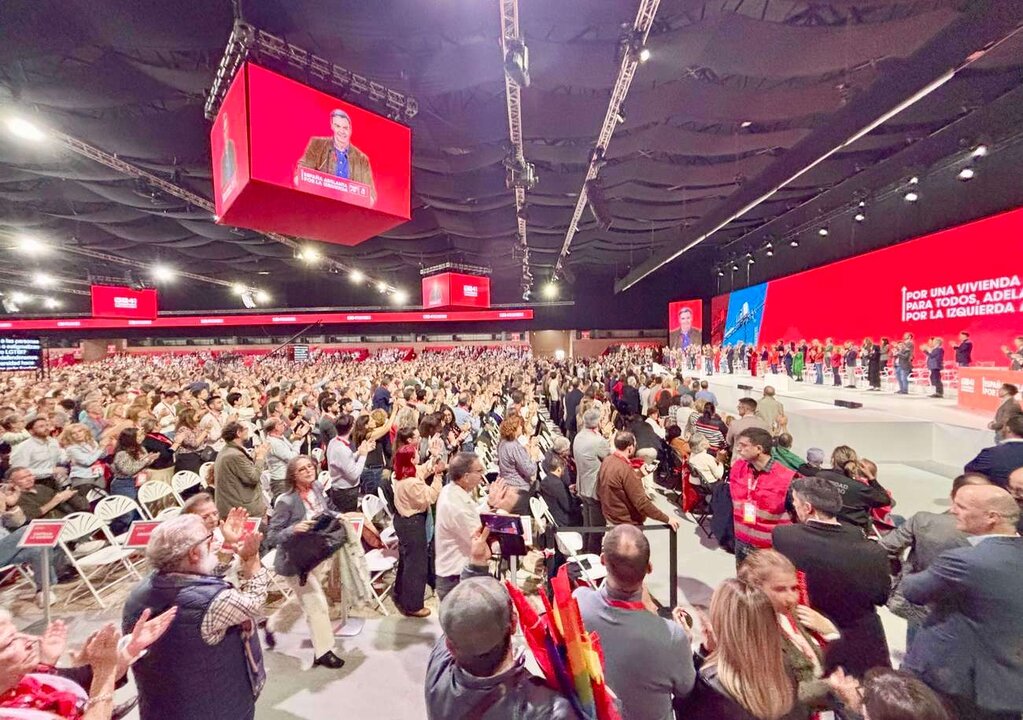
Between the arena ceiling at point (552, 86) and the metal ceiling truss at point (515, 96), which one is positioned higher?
the arena ceiling at point (552, 86)

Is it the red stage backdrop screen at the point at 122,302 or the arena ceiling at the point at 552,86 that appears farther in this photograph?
the red stage backdrop screen at the point at 122,302

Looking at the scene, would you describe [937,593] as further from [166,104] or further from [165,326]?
[165,326]

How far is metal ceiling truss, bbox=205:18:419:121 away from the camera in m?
3.67

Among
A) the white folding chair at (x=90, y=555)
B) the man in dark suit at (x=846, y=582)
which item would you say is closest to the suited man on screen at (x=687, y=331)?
the man in dark suit at (x=846, y=582)

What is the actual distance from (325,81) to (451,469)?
12.7ft

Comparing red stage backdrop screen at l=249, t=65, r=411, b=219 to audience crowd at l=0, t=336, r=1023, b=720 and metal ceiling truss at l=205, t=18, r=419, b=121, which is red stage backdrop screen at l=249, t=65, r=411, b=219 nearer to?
metal ceiling truss at l=205, t=18, r=419, b=121

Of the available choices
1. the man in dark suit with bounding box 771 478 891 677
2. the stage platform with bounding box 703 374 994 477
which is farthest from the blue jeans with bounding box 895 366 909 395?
the man in dark suit with bounding box 771 478 891 677

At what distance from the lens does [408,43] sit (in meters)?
5.12

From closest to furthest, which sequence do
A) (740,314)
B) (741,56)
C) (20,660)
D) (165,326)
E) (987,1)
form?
1. (20,660)
2. (987,1)
3. (741,56)
4. (740,314)
5. (165,326)

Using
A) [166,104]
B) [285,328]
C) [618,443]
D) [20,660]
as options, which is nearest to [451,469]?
[618,443]

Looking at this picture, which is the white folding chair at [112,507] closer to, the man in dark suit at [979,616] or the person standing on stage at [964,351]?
the man in dark suit at [979,616]

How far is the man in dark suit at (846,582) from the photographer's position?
195 centimetres

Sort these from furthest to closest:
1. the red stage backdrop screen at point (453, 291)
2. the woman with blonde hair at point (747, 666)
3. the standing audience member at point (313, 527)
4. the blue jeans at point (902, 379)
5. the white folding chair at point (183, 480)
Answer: the red stage backdrop screen at point (453, 291) < the blue jeans at point (902, 379) < the white folding chair at point (183, 480) < the standing audience member at point (313, 527) < the woman with blonde hair at point (747, 666)

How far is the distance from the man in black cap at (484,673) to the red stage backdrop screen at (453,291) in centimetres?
1174
